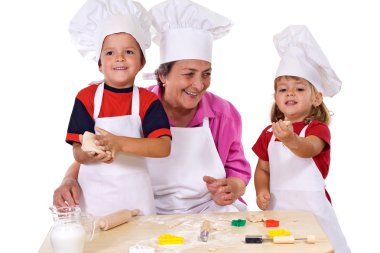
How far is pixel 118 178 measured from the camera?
2.32 metres

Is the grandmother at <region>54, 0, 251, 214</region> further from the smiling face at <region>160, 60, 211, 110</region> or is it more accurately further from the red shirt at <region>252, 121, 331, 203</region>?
the red shirt at <region>252, 121, 331, 203</region>

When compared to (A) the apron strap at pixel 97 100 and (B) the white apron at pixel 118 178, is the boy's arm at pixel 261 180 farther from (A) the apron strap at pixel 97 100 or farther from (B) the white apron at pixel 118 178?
(A) the apron strap at pixel 97 100

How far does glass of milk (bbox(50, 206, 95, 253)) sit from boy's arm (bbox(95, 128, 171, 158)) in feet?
1.00

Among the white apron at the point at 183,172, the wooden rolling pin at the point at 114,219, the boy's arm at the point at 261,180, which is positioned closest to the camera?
the wooden rolling pin at the point at 114,219

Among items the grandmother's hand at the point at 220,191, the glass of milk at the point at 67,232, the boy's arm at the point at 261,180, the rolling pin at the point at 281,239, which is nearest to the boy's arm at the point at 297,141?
the boy's arm at the point at 261,180

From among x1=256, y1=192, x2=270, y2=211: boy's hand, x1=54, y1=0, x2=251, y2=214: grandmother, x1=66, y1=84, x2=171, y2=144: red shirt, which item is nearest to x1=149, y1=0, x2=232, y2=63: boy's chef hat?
x1=54, y1=0, x2=251, y2=214: grandmother

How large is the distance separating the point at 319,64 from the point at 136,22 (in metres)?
0.75

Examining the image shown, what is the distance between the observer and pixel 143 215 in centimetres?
230

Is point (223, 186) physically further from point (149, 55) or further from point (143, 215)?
point (149, 55)

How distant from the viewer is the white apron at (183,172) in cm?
281

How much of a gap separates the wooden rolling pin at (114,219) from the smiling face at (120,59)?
48cm

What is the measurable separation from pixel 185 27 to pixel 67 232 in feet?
4.10

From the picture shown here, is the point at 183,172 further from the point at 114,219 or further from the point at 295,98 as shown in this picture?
the point at 114,219

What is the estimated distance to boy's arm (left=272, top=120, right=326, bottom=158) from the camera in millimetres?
2262
